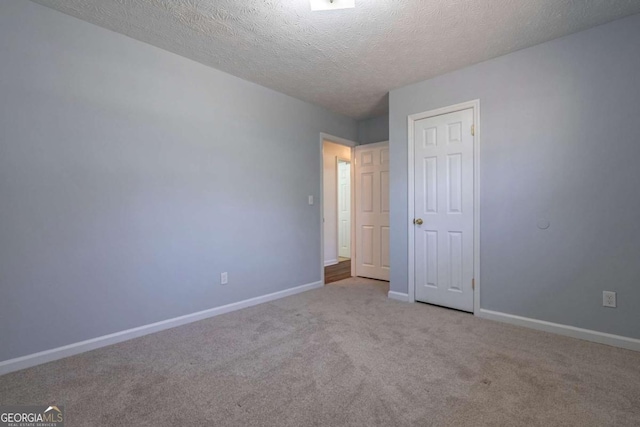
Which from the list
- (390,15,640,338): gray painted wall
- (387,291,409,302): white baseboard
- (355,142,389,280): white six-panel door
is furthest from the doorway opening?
(390,15,640,338): gray painted wall

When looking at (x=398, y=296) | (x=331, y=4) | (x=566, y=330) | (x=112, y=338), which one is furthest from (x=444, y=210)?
(x=112, y=338)

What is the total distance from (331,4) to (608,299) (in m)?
3.00

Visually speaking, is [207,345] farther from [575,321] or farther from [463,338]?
[575,321]

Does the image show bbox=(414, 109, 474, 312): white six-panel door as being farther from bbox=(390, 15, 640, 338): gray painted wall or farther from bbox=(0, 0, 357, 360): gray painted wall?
bbox=(0, 0, 357, 360): gray painted wall

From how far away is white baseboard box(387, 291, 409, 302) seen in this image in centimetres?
347

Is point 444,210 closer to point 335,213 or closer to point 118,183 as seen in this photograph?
point 118,183

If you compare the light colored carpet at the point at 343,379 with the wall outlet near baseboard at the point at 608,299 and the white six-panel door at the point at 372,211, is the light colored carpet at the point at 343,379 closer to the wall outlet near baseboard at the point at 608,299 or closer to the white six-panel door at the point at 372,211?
the wall outlet near baseboard at the point at 608,299

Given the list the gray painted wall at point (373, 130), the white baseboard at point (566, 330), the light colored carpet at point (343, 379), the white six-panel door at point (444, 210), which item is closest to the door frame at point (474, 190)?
the white six-panel door at point (444, 210)

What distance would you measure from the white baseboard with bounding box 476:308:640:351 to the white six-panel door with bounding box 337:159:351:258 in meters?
4.02

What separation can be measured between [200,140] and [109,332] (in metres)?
1.82

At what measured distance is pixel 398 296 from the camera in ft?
11.6

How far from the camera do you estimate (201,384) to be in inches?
71.0

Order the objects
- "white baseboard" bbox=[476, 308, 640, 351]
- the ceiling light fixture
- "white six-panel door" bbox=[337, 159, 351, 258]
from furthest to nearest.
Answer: "white six-panel door" bbox=[337, 159, 351, 258] < "white baseboard" bbox=[476, 308, 640, 351] < the ceiling light fixture

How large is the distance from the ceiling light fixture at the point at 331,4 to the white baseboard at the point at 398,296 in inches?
114
